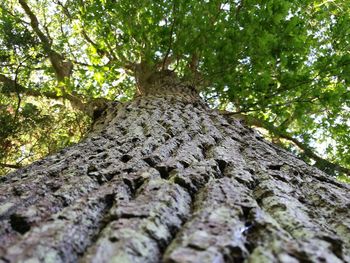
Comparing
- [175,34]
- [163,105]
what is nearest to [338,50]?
[175,34]

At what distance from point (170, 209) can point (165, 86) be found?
5.52 meters

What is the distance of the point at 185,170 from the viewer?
79.0 inches

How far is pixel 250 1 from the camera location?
6320 mm

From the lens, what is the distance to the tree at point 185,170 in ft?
3.88

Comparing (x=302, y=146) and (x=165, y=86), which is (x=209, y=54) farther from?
(x=302, y=146)

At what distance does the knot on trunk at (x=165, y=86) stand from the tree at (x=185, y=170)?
0.04 m

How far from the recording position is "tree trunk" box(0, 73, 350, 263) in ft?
3.69

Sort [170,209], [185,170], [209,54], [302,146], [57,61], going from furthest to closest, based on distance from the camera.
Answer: [302,146]
[57,61]
[209,54]
[185,170]
[170,209]

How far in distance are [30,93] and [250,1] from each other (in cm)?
533

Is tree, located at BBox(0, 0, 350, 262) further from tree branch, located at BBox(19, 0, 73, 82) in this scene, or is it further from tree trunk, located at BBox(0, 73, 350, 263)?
tree branch, located at BBox(19, 0, 73, 82)

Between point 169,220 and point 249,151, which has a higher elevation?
point 249,151

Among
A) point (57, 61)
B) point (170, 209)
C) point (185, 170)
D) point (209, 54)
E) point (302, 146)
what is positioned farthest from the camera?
point (302, 146)

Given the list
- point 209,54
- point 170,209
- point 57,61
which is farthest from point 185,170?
point 57,61

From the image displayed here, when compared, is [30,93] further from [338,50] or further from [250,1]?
[338,50]
